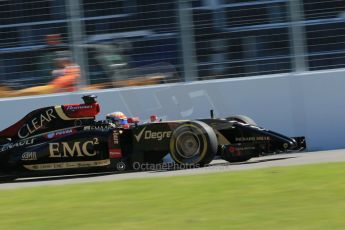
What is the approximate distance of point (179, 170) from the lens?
8.67 metres

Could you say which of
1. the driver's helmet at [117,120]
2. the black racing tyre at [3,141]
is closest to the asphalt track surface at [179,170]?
the black racing tyre at [3,141]

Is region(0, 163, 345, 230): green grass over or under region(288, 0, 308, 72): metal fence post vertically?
under

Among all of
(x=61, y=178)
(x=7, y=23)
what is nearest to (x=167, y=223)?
(x=61, y=178)

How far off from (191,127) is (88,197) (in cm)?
240

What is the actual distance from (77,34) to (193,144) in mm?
3413

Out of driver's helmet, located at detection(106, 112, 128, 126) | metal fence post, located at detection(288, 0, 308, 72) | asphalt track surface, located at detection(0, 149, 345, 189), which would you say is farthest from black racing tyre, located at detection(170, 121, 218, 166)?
metal fence post, located at detection(288, 0, 308, 72)

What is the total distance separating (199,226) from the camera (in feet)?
15.8

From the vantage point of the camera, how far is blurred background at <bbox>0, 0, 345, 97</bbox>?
10625mm

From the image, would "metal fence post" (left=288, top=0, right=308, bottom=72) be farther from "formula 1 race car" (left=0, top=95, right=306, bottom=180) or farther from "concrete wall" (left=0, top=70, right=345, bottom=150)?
"formula 1 race car" (left=0, top=95, right=306, bottom=180)

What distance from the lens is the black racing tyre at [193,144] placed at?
8477 mm

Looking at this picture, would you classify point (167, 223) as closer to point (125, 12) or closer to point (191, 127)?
point (191, 127)

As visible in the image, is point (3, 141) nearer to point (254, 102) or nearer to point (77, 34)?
point (77, 34)

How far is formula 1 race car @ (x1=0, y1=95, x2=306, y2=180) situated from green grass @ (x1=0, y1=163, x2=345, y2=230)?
3.87 ft

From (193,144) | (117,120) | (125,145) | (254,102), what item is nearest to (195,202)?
(193,144)
